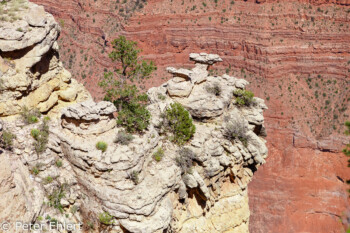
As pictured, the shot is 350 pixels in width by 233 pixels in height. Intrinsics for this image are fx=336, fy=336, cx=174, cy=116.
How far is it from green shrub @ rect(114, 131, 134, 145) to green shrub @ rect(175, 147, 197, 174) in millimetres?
3093

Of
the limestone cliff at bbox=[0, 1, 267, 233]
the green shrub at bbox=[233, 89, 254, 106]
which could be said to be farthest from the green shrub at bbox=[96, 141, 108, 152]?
the green shrub at bbox=[233, 89, 254, 106]

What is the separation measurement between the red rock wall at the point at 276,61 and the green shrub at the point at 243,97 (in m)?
29.2

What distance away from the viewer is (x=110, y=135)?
17.6 metres

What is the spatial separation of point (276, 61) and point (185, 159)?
46613 millimetres

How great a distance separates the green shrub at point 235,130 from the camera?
71.2ft

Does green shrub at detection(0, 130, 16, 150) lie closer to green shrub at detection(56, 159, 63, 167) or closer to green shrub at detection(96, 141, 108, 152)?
green shrub at detection(56, 159, 63, 167)

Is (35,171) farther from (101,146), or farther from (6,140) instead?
(101,146)

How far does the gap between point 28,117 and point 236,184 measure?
44.9 ft

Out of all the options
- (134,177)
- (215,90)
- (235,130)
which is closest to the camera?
(134,177)

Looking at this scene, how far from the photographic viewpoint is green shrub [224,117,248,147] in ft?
71.2

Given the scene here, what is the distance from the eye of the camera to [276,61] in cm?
Result: 6044

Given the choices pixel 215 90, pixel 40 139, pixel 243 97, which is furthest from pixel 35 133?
pixel 243 97

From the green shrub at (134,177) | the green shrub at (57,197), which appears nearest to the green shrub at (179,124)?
the green shrub at (134,177)

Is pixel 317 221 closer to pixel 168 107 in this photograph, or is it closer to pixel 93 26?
pixel 168 107
